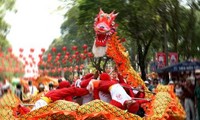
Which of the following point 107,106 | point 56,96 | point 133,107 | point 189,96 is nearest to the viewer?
point 107,106

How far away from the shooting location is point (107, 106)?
5531 millimetres

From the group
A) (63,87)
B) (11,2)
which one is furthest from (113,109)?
(11,2)

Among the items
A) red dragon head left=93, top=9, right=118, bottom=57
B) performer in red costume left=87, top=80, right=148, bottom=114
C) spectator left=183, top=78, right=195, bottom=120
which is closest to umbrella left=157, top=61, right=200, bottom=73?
spectator left=183, top=78, right=195, bottom=120

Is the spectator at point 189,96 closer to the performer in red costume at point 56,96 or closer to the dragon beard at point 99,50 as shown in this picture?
the dragon beard at point 99,50

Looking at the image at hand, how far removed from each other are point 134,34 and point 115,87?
22.0 m

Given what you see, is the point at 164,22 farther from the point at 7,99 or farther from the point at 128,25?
the point at 7,99

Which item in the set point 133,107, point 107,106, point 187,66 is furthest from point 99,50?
point 187,66

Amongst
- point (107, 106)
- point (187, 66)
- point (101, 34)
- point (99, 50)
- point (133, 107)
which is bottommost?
point (187, 66)

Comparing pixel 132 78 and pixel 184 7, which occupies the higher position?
pixel 184 7

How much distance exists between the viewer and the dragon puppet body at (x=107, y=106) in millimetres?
5426

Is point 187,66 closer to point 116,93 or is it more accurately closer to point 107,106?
point 116,93

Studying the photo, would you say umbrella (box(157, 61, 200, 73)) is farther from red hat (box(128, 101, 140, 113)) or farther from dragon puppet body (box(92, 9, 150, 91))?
red hat (box(128, 101, 140, 113))

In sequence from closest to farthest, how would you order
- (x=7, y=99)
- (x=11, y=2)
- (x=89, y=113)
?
(x=89, y=113) → (x=7, y=99) → (x=11, y=2)

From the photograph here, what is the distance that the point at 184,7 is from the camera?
2330 cm
